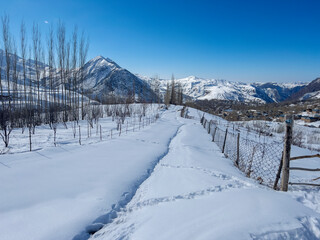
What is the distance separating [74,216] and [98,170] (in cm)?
190

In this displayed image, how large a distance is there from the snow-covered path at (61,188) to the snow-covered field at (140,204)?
1 centimetres

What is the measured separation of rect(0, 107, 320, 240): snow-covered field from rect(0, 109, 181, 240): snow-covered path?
1 centimetres

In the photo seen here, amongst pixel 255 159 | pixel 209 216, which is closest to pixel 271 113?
pixel 255 159

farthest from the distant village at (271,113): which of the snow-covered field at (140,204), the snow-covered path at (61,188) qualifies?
the snow-covered path at (61,188)

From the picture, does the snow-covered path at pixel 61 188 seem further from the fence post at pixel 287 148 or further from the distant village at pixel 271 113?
the distant village at pixel 271 113

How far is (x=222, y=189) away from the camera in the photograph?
3.18 metres

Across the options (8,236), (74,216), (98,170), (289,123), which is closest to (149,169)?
(98,170)

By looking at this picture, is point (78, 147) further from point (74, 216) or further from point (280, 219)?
point (280, 219)

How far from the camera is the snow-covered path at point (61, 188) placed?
2.18 m

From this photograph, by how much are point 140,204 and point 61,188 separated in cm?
173

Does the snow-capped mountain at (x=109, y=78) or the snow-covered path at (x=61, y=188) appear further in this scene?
the snow-capped mountain at (x=109, y=78)

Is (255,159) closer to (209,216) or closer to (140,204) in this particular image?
(209,216)

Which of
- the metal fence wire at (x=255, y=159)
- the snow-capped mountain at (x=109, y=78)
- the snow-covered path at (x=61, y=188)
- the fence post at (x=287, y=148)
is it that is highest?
the snow-capped mountain at (x=109, y=78)

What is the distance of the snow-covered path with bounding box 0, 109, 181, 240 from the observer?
2.18 meters
